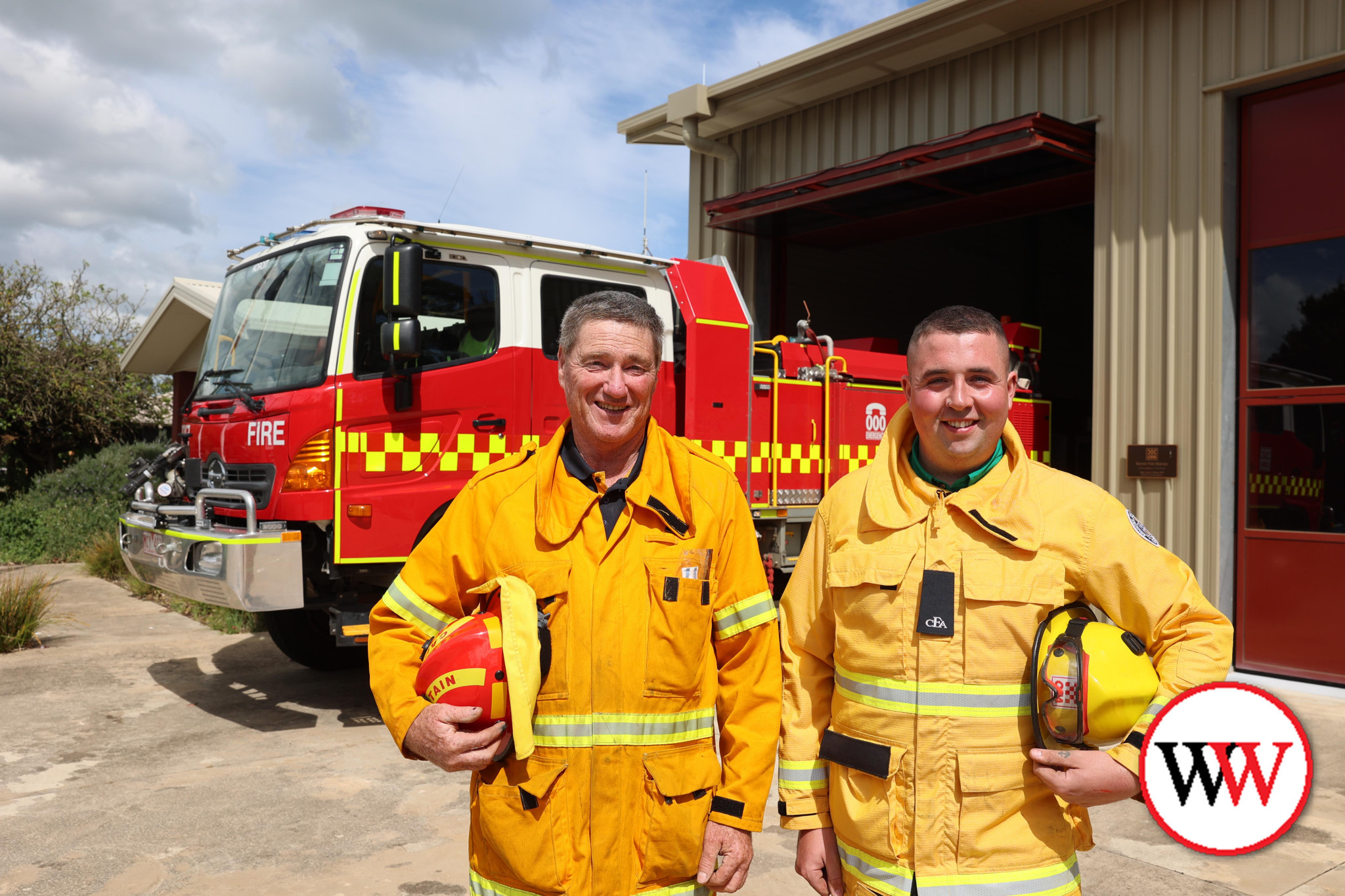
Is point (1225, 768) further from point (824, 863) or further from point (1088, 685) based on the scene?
point (824, 863)

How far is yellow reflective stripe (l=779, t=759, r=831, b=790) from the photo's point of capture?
218cm

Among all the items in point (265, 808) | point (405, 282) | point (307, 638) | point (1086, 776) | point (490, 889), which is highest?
point (405, 282)

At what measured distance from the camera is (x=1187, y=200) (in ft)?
25.5

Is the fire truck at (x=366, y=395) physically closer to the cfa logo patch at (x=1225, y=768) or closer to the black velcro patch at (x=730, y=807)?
the black velcro patch at (x=730, y=807)

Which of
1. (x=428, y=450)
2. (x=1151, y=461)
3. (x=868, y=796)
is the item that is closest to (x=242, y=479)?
(x=428, y=450)

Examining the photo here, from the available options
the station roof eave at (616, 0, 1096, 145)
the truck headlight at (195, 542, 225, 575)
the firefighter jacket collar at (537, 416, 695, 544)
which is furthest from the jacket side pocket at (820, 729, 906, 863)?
the station roof eave at (616, 0, 1096, 145)

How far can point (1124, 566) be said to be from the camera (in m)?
1.98

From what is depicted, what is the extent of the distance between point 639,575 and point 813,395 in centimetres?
620

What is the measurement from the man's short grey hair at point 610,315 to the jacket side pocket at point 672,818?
0.87 m

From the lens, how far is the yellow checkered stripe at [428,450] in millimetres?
5844

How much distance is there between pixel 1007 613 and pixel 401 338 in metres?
4.39

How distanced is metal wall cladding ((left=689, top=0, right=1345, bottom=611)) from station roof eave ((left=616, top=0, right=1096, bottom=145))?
32cm

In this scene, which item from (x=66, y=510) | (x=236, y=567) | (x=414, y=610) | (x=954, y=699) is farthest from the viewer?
(x=66, y=510)

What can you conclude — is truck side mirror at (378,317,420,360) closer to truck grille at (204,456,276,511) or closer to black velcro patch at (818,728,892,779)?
truck grille at (204,456,276,511)
